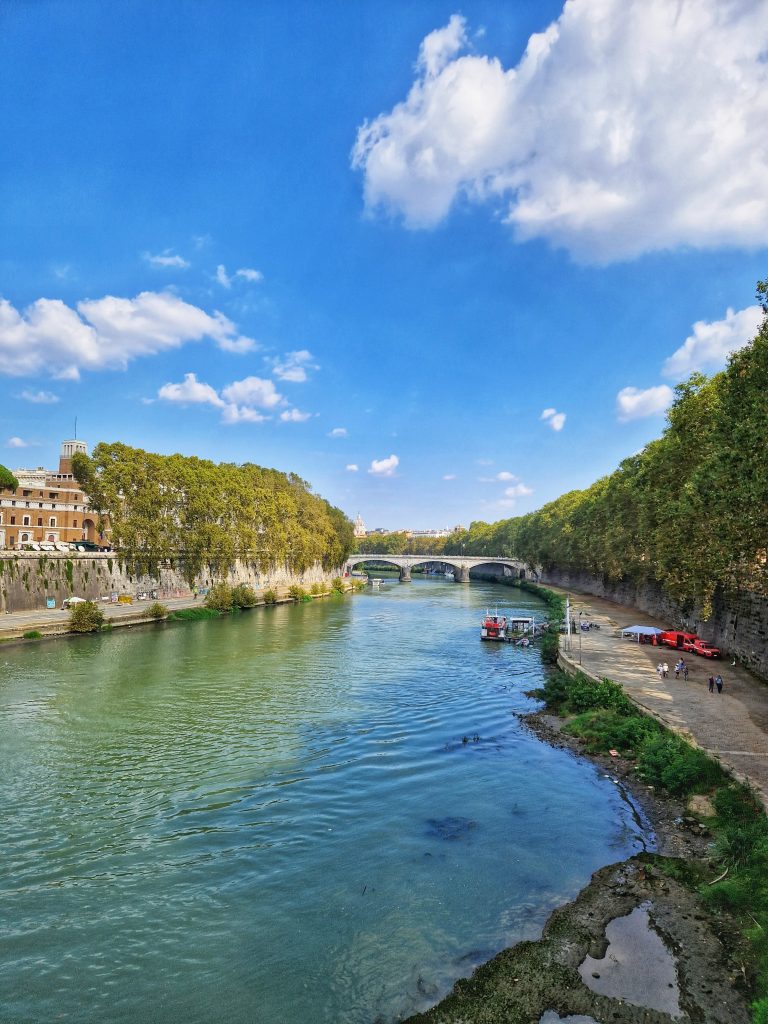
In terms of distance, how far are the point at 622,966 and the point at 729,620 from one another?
25.5m

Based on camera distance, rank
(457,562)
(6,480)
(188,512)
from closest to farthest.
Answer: (188,512)
(6,480)
(457,562)

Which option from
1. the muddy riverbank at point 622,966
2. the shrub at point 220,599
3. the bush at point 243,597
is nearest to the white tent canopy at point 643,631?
the muddy riverbank at point 622,966

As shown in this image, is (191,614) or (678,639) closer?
(678,639)

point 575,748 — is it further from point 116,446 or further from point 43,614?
point 116,446

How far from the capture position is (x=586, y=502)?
239 feet

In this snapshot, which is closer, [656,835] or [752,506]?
[656,835]

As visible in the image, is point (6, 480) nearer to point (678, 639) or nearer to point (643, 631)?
point (643, 631)

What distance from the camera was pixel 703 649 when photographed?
29.8 meters

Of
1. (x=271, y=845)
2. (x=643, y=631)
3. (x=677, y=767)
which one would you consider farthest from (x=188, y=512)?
(x=677, y=767)

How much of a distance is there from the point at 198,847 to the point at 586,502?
67.3 m

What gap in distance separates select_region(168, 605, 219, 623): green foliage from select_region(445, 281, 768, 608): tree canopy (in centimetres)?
3508

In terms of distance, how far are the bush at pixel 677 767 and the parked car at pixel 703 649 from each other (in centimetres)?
1558

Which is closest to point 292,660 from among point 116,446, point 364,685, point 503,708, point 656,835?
point 364,685

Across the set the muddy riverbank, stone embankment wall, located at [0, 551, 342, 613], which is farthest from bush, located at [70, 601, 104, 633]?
the muddy riverbank
